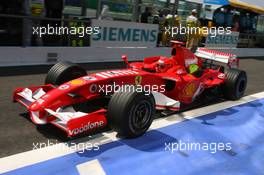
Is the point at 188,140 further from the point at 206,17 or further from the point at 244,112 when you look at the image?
the point at 206,17

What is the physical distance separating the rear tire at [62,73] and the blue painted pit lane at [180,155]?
57.9 inches

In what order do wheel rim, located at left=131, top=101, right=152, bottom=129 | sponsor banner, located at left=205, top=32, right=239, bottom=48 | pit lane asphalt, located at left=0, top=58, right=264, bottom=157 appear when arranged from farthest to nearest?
sponsor banner, located at left=205, top=32, right=239, bottom=48, wheel rim, located at left=131, top=101, right=152, bottom=129, pit lane asphalt, located at left=0, top=58, right=264, bottom=157

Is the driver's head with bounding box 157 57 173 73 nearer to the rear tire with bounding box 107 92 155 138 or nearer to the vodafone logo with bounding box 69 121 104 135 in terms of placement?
the rear tire with bounding box 107 92 155 138

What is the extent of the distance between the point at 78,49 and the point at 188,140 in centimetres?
570

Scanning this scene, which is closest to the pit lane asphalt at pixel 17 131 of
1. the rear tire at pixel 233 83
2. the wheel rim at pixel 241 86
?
the rear tire at pixel 233 83

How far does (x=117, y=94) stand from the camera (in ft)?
14.8

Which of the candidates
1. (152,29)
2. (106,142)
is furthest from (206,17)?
(106,142)

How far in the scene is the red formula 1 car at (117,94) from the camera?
4406mm

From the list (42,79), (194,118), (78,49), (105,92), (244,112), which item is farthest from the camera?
(78,49)

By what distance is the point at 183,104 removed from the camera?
6.36 m

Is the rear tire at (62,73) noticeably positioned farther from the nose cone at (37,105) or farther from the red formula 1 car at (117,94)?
the nose cone at (37,105)

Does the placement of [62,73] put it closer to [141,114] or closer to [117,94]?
[117,94]

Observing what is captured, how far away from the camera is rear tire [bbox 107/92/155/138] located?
4410 millimetres

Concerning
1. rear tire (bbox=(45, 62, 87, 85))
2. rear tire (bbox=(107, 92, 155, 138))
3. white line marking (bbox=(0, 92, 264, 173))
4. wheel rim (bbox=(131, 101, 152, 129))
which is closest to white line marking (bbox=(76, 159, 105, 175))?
white line marking (bbox=(0, 92, 264, 173))
